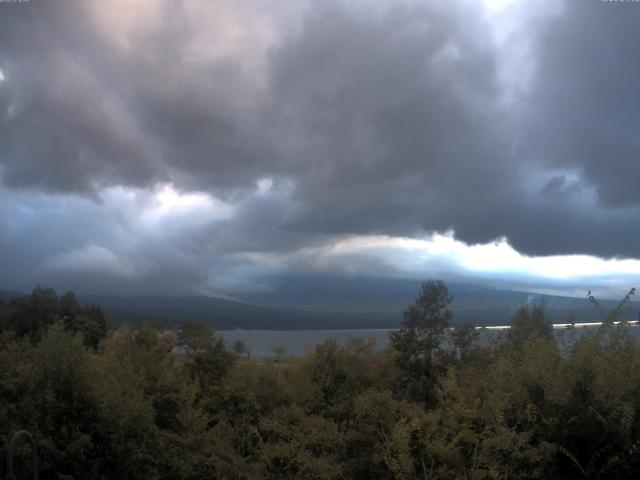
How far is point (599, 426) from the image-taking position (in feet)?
27.0

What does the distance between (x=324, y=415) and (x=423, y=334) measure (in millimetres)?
7033

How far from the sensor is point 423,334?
17.7 metres

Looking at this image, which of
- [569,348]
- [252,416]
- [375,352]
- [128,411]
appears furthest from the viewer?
[375,352]

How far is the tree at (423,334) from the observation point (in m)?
16.5

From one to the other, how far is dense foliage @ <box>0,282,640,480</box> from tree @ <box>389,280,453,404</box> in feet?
12.2

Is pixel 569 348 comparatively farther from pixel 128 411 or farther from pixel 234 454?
pixel 128 411

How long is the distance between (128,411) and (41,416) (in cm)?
110

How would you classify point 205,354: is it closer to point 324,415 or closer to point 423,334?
point 324,415

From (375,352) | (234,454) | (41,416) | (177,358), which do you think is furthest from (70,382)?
(375,352)

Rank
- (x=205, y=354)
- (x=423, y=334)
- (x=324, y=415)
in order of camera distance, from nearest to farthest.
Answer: (x=324, y=415) → (x=205, y=354) → (x=423, y=334)

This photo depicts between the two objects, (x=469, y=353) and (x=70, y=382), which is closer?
(x=70, y=382)

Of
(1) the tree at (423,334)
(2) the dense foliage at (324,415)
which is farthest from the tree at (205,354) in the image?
(1) the tree at (423,334)

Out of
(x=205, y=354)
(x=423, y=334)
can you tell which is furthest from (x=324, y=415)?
(x=423, y=334)

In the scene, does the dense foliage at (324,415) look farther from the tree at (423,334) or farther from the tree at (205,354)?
the tree at (423,334)
